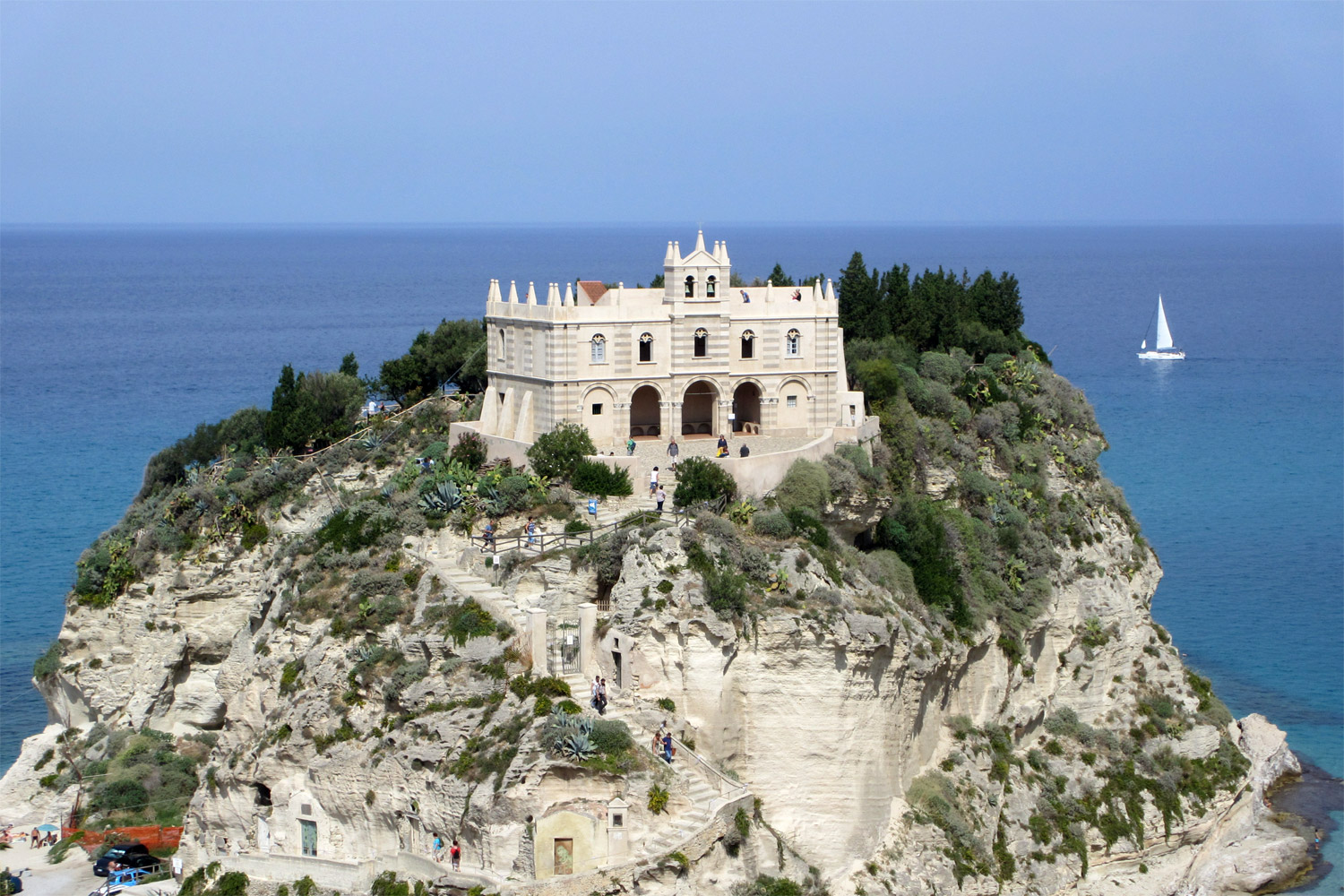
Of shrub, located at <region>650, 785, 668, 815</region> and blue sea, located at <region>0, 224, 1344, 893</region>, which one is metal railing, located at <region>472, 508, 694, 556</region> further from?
blue sea, located at <region>0, 224, 1344, 893</region>

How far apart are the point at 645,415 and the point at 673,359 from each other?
2302 mm

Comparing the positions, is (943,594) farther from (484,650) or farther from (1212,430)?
(1212,430)

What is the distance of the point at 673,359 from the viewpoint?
56.6m

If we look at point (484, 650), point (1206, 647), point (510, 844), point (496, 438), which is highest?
point (496, 438)

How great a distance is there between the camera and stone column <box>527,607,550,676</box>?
4500 centimetres

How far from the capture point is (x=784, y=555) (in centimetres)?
4906

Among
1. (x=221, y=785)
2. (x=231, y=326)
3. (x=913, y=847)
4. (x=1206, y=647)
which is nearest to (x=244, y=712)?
(x=221, y=785)

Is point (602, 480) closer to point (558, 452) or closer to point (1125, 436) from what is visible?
point (558, 452)

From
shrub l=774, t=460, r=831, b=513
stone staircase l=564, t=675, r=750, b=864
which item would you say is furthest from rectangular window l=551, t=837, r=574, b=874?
shrub l=774, t=460, r=831, b=513

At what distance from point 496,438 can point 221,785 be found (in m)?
13.8

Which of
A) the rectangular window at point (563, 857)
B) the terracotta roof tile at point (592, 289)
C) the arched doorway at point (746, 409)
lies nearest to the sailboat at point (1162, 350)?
the arched doorway at point (746, 409)

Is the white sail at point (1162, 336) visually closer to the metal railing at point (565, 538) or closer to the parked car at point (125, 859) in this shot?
the metal railing at point (565, 538)

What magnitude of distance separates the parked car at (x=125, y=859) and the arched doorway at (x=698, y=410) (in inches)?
817

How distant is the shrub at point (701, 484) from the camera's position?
51281mm
